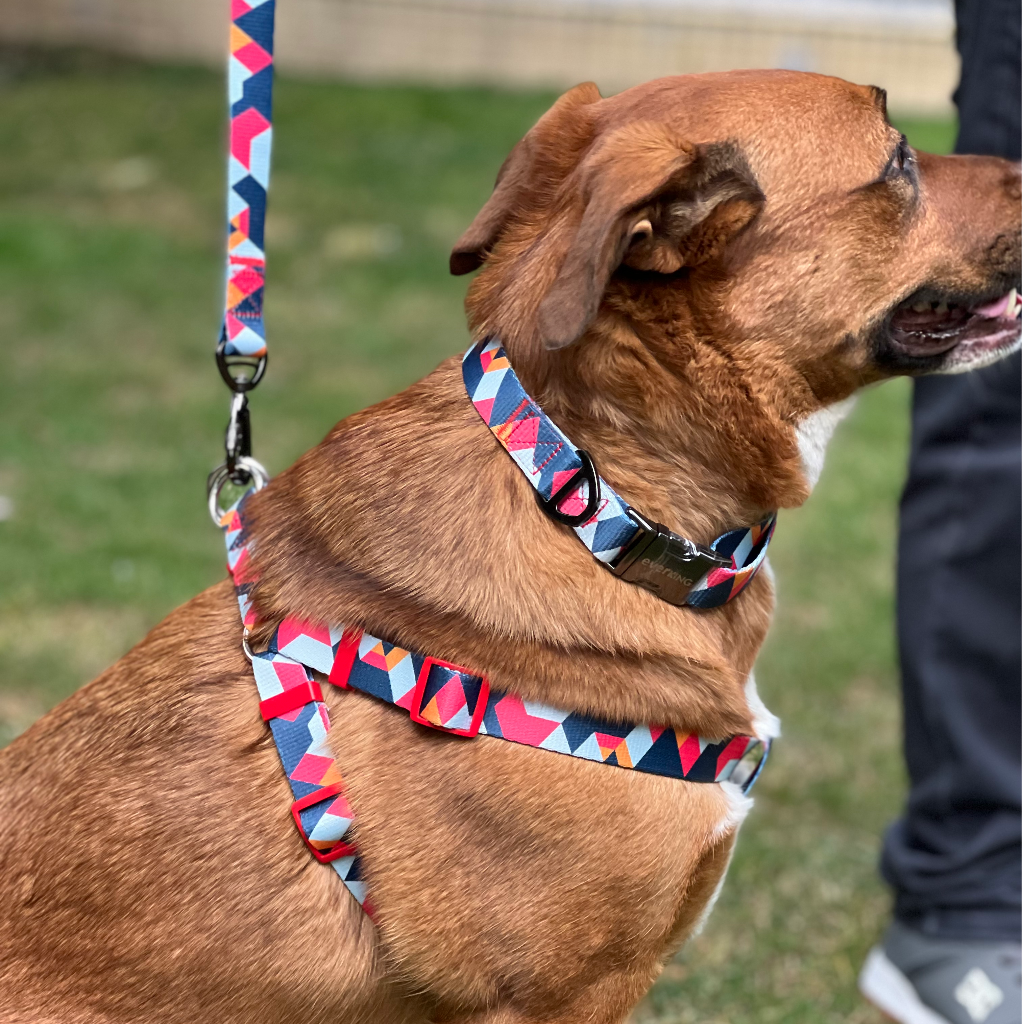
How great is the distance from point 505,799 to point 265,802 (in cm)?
41

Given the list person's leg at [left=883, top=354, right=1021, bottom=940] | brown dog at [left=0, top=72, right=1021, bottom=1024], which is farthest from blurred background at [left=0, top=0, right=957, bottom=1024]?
brown dog at [left=0, top=72, right=1021, bottom=1024]

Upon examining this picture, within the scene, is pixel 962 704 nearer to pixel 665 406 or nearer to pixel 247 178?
pixel 665 406

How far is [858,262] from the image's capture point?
2.29 meters

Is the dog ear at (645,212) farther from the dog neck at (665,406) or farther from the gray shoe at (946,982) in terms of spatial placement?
the gray shoe at (946,982)

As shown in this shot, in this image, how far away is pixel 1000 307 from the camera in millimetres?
2436

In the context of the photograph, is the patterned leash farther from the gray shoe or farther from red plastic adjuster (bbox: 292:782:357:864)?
the gray shoe

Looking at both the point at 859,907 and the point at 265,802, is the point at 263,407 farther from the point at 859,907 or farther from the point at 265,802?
the point at 265,802

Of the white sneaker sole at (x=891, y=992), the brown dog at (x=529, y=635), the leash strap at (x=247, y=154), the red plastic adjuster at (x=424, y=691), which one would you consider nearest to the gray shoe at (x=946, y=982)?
the white sneaker sole at (x=891, y=992)

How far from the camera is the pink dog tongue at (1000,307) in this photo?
2425mm

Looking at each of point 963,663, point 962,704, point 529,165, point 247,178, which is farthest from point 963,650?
point 247,178

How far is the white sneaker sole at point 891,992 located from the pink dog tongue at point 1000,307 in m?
1.86

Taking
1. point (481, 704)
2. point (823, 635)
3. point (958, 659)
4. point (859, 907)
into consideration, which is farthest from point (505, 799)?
point (823, 635)

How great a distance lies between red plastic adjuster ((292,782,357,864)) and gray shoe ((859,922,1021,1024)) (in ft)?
6.38

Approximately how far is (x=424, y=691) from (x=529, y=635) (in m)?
0.20
